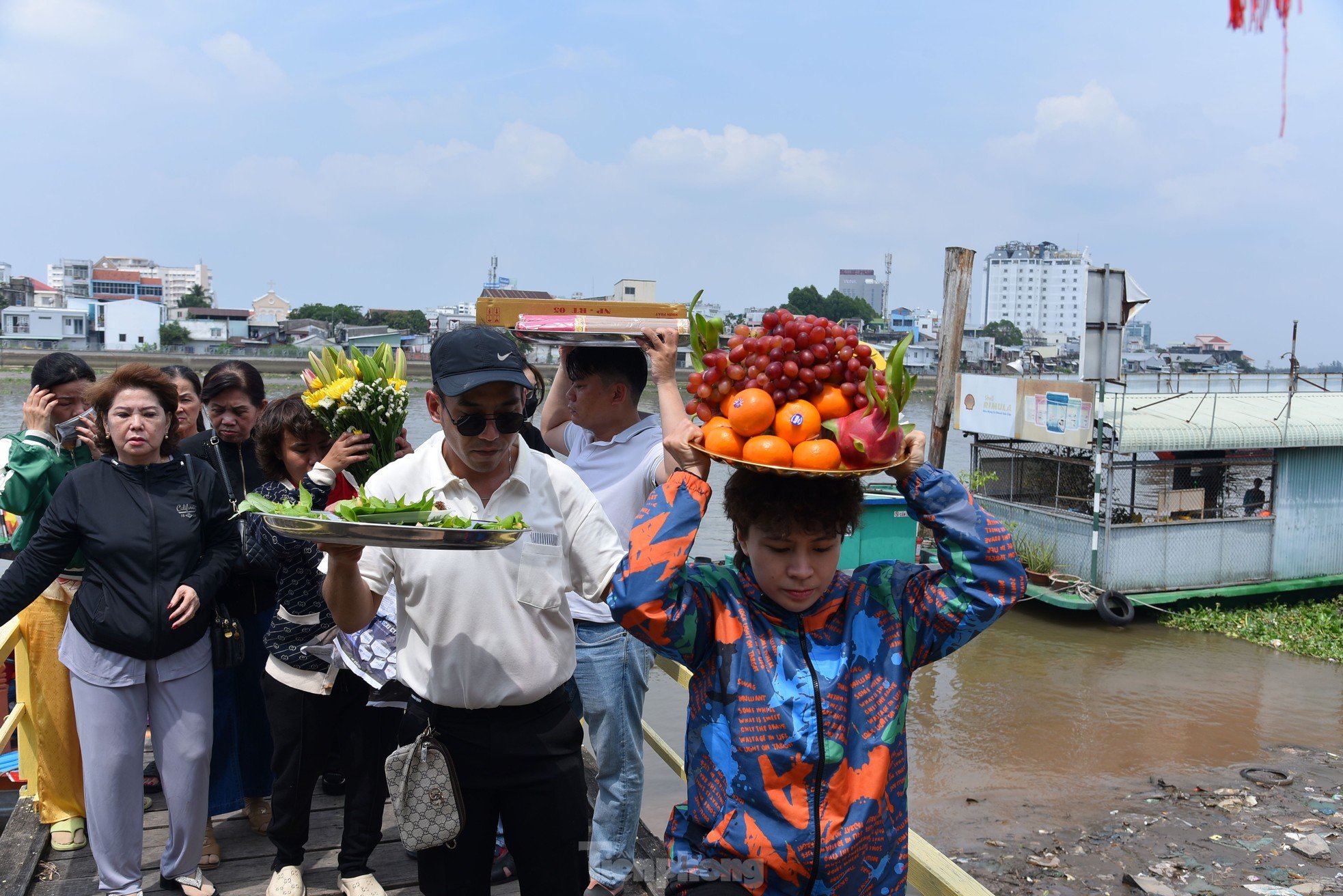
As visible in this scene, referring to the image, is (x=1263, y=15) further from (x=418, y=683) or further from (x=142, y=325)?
(x=142, y=325)

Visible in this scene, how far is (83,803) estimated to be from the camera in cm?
401

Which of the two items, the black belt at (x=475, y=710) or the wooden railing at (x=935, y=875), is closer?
the wooden railing at (x=935, y=875)

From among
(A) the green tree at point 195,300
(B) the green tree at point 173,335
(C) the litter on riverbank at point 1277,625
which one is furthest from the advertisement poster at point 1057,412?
(A) the green tree at point 195,300

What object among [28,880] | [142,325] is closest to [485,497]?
[28,880]

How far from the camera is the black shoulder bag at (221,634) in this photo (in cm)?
362

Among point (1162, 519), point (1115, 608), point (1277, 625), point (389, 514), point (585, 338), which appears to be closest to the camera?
point (389, 514)

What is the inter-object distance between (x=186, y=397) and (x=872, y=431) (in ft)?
11.1

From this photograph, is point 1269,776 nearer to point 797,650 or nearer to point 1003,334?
point 797,650

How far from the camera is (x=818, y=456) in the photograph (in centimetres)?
206

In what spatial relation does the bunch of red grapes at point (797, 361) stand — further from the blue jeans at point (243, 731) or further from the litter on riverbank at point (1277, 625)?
the litter on riverbank at point (1277, 625)

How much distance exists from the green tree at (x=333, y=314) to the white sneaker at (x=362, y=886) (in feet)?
364

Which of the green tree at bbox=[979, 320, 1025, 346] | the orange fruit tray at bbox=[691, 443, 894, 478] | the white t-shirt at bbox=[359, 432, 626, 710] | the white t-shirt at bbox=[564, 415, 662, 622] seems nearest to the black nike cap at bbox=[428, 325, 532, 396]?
the white t-shirt at bbox=[359, 432, 626, 710]

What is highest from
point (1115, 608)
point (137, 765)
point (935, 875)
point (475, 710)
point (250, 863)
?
point (475, 710)

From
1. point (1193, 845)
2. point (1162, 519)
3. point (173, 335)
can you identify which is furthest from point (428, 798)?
point (173, 335)
